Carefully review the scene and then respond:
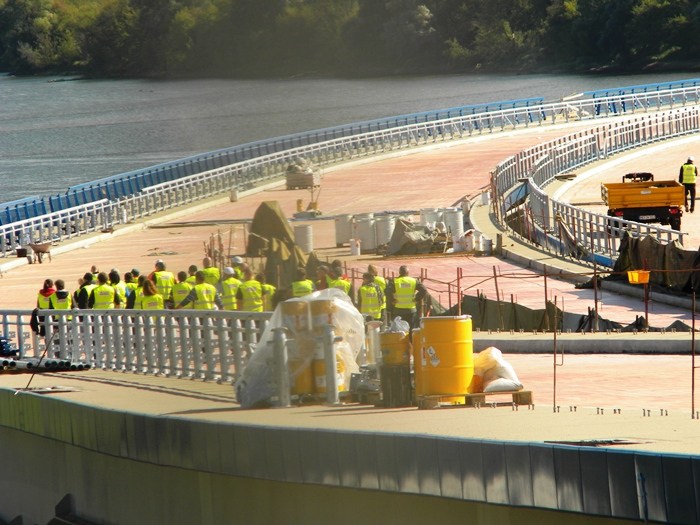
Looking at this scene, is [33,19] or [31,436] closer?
[31,436]

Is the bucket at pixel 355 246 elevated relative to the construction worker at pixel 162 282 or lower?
lower

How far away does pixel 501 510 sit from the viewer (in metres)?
10.9

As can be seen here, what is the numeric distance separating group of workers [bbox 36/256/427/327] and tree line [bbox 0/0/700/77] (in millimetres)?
106219

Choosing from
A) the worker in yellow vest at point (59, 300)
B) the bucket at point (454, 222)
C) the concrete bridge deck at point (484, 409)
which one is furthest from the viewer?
the bucket at point (454, 222)

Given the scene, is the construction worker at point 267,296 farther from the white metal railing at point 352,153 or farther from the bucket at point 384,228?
the white metal railing at point 352,153

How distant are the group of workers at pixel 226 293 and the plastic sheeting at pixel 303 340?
2.82 m

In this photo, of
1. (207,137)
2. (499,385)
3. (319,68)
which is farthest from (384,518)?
(319,68)

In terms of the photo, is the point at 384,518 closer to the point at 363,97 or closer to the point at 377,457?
the point at 377,457

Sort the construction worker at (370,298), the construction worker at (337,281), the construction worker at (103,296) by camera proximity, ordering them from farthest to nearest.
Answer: the construction worker at (103,296) → the construction worker at (337,281) → the construction worker at (370,298)

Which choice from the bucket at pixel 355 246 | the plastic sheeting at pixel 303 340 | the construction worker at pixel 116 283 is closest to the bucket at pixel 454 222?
the bucket at pixel 355 246

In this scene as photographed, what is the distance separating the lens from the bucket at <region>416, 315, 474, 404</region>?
40.7 ft

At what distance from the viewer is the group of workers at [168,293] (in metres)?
17.8

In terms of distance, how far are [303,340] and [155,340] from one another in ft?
13.0

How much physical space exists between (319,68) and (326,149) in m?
94.5
